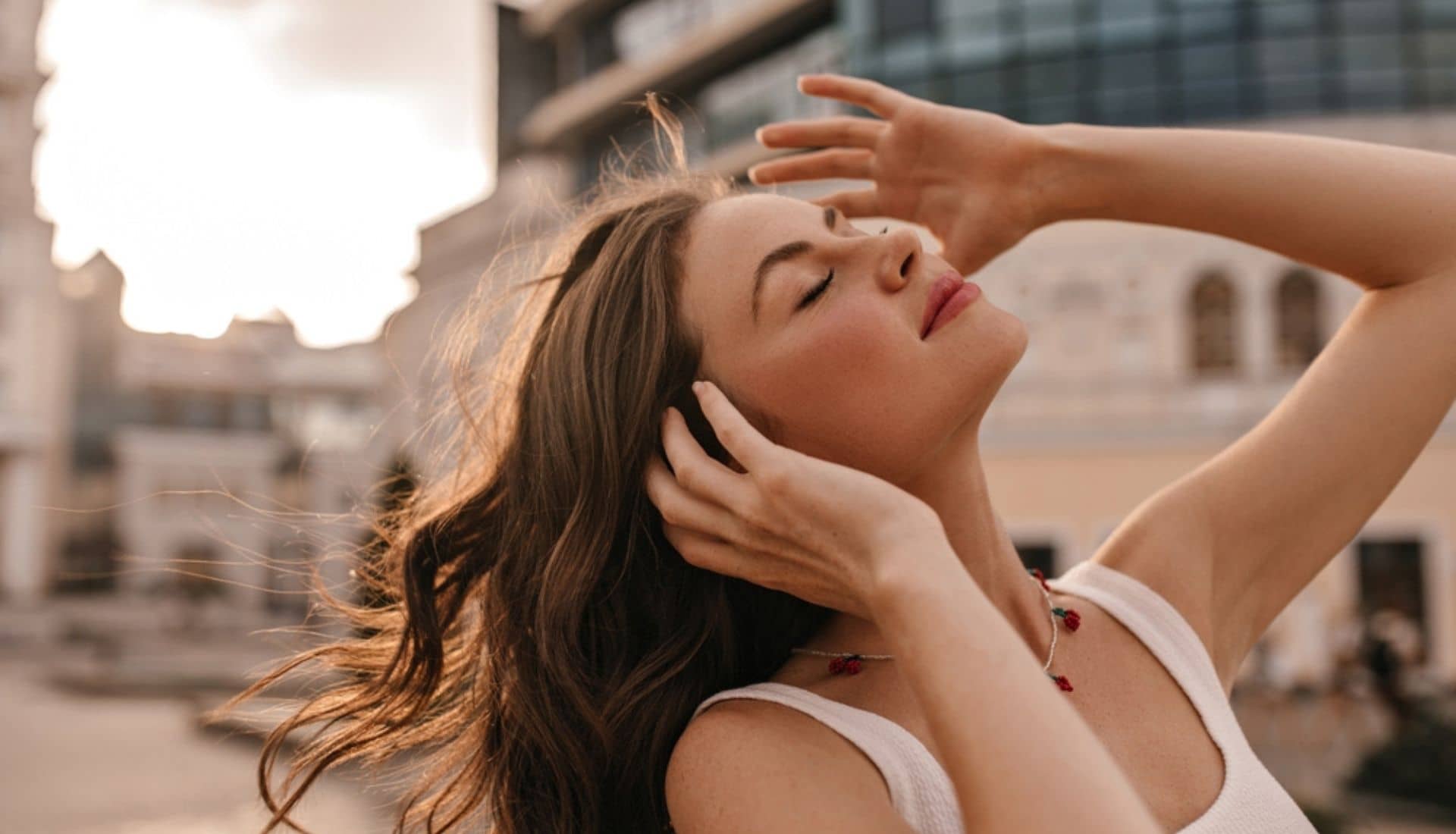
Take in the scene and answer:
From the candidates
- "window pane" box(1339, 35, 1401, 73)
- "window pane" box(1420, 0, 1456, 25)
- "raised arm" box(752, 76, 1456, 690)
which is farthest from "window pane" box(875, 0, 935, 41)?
"raised arm" box(752, 76, 1456, 690)

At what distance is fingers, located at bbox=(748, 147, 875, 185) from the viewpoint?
7.28ft

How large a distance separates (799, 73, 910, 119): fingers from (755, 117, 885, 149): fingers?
3cm

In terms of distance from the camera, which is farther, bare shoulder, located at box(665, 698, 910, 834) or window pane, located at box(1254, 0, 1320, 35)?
window pane, located at box(1254, 0, 1320, 35)

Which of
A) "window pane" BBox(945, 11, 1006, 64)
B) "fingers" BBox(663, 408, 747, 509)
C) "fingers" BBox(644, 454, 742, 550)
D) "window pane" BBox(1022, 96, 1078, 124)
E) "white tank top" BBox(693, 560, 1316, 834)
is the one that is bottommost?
"white tank top" BBox(693, 560, 1316, 834)

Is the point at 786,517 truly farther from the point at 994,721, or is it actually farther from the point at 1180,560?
the point at 1180,560

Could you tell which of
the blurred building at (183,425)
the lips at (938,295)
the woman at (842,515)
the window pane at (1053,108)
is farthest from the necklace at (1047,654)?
the blurred building at (183,425)

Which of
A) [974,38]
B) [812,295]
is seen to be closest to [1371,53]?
[974,38]

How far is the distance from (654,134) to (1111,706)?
5.13 ft

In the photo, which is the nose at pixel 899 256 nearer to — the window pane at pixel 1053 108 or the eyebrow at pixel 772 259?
the eyebrow at pixel 772 259

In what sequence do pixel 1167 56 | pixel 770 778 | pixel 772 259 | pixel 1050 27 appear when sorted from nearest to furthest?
pixel 770 778
pixel 772 259
pixel 1167 56
pixel 1050 27

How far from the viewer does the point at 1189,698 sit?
171cm

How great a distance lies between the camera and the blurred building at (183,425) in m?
46.5

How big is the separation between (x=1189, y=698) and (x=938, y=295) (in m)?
0.67

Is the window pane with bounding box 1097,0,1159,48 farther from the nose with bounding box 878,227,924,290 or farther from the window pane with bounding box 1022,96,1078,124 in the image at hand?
the nose with bounding box 878,227,924,290
